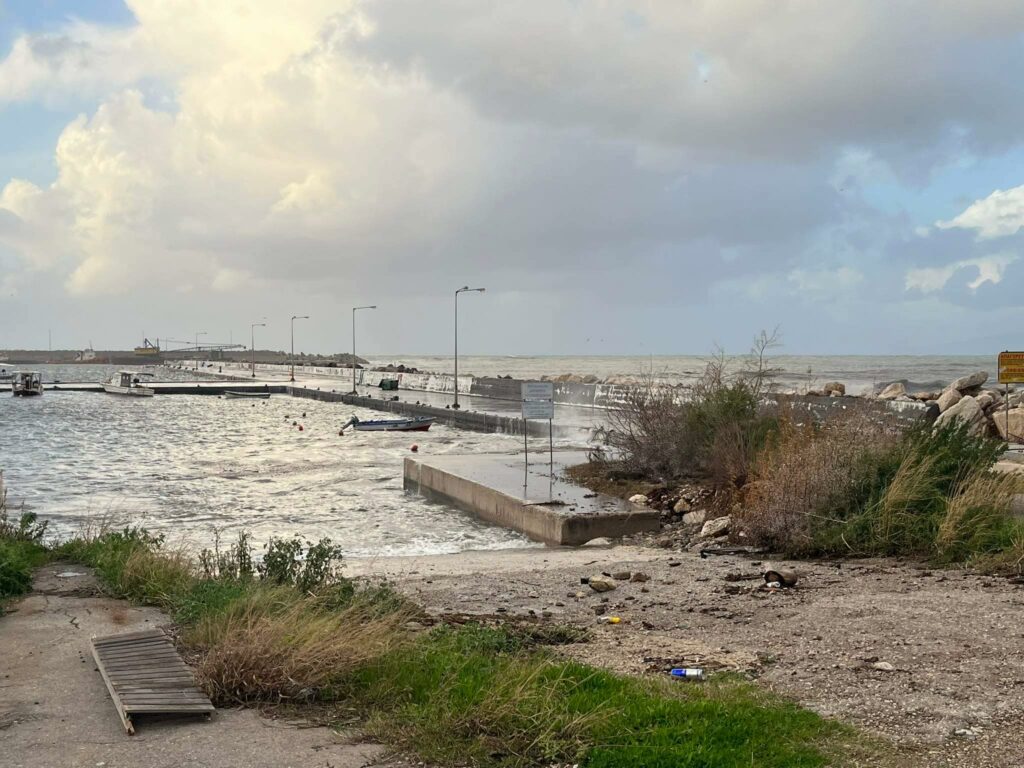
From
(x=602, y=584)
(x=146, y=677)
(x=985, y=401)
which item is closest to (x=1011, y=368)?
(x=985, y=401)

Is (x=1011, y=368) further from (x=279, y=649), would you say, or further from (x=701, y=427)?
(x=279, y=649)

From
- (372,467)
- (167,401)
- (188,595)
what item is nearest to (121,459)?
(372,467)

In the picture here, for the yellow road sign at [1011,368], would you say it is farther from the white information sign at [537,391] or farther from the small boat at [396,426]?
the small boat at [396,426]

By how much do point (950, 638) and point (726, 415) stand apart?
11.2 meters

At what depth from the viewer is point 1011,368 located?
21453mm

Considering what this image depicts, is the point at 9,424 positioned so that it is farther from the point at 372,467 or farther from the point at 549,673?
the point at 549,673

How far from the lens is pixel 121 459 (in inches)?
1324

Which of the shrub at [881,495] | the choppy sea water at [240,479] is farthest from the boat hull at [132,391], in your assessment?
the shrub at [881,495]

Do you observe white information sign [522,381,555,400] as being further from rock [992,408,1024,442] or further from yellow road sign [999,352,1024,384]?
rock [992,408,1024,442]

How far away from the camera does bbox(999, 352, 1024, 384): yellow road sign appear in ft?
70.2

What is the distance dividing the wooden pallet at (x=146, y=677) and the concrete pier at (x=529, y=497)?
9331 millimetres

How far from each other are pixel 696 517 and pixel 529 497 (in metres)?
3.36

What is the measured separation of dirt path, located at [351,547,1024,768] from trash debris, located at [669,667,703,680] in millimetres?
141

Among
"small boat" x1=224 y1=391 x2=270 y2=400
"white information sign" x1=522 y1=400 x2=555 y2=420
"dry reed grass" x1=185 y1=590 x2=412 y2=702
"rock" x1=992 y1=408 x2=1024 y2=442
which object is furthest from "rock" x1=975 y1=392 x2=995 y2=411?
"small boat" x1=224 y1=391 x2=270 y2=400
